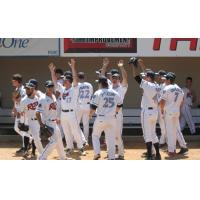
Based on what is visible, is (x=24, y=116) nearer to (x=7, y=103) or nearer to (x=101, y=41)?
(x=101, y=41)

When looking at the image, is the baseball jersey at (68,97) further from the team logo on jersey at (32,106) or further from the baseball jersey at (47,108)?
the baseball jersey at (47,108)

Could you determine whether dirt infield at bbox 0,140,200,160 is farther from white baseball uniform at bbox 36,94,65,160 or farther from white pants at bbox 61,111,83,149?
white baseball uniform at bbox 36,94,65,160

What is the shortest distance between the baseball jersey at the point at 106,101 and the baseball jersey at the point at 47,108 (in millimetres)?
797

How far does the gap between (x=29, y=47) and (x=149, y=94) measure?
5481 mm

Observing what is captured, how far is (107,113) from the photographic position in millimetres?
10805

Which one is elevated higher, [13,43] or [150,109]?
[13,43]

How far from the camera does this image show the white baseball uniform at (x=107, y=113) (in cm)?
1070

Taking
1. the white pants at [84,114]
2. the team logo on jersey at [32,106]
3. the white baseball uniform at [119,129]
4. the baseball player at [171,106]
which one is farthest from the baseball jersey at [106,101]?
the white pants at [84,114]

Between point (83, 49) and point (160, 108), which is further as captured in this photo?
point (83, 49)

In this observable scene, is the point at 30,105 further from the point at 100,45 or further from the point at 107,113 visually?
the point at 100,45

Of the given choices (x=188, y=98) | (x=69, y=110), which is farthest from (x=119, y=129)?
(x=188, y=98)

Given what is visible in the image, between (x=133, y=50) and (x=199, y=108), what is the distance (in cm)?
303

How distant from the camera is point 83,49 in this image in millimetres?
15695

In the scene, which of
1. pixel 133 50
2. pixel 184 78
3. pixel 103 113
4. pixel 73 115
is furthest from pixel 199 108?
pixel 103 113
